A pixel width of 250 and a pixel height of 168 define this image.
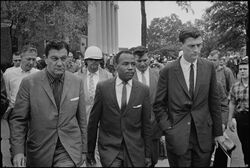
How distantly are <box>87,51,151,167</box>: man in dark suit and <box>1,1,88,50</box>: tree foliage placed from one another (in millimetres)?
14634

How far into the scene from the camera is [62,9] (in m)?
20.6

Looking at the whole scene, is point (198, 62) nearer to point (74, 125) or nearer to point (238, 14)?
Answer: point (238, 14)

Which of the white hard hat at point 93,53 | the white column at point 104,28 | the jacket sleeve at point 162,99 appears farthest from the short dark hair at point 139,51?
the white column at point 104,28

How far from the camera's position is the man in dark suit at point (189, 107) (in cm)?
522

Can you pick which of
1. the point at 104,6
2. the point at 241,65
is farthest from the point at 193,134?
the point at 104,6

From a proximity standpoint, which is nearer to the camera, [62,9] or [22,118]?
[22,118]

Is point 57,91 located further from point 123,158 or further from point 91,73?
point 91,73

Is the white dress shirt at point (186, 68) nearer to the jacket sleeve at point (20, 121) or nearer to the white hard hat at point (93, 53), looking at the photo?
the jacket sleeve at point (20, 121)

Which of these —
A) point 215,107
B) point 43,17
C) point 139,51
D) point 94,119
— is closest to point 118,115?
point 94,119

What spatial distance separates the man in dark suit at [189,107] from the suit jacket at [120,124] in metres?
0.21

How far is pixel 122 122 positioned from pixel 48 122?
903mm

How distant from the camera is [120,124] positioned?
5363 mm

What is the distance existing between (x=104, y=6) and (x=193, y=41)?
56322 mm

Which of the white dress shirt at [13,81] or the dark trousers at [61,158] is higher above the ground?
the white dress shirt at [13,81]
